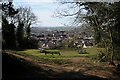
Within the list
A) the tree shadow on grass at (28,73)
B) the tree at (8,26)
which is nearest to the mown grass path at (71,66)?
the tree shadow on grass at (28,73)

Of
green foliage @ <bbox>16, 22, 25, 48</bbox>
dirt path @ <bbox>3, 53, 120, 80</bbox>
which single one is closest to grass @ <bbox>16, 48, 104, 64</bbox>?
dirt path @ <bbox>3, 53, 120, 80</bbox>

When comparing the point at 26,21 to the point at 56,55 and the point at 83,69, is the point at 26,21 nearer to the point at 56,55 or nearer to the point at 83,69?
the point at 56,55

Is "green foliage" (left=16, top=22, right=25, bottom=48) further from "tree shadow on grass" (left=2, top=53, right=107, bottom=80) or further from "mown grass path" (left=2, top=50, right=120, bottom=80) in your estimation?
"tree shadow on grass" (left=2, top=53, right=107, bottom=80)

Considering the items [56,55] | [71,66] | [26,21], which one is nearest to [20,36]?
[26,21]

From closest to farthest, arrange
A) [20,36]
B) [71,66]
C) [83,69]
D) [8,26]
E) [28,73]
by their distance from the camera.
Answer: [28,73]
[83,69]
[71,66]
[8,26]
[20,36]

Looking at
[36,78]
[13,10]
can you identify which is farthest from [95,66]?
[13,10]

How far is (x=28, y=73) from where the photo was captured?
1113 cm

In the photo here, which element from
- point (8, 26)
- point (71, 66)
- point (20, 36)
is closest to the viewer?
point (71, 66)

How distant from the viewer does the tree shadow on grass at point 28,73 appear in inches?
415

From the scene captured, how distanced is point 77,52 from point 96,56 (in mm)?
1296

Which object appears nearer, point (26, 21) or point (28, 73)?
point (28, 73)

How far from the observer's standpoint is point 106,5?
12578 millimetres

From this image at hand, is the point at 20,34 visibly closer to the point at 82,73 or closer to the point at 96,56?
the point at 96,56

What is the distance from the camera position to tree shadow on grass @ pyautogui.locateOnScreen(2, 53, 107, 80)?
34.6 feet
